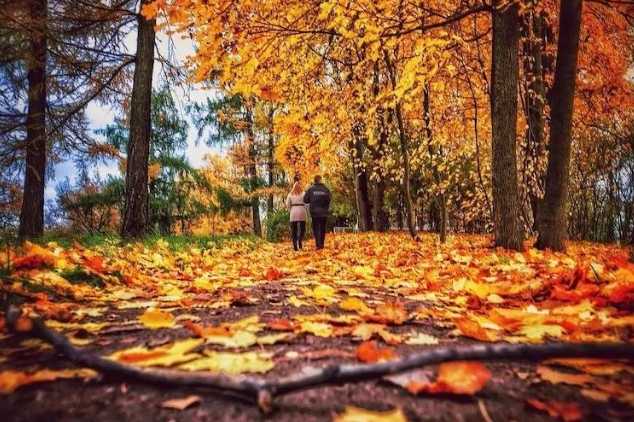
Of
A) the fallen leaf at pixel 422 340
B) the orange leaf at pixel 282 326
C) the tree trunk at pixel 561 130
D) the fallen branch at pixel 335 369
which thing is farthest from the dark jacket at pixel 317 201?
the fallen branch at pixel 335 369

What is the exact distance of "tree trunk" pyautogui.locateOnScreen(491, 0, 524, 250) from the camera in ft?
20.4

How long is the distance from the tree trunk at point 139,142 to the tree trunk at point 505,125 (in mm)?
5939

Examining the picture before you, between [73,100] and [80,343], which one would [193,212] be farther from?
[80,343]

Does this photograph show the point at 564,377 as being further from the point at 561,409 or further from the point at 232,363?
the point at 232,363

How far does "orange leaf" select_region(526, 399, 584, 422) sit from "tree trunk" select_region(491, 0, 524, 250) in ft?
18.7

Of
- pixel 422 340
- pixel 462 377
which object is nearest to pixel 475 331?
pixel 422 340

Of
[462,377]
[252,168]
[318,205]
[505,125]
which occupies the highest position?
[252,168]

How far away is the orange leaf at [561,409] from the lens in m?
1.17

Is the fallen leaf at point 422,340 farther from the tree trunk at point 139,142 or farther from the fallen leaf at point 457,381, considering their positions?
the tree trunk at point 139,142

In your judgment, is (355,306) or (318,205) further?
(318,205)

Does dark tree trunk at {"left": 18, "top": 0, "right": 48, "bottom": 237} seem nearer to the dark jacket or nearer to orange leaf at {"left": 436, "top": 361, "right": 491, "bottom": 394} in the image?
the dark jacket

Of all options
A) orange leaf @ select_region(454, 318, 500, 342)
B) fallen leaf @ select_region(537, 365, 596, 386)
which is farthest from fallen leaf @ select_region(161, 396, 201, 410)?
orange leaf @ select_region(454, 318, 500, 342)

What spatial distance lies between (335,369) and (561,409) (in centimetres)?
67

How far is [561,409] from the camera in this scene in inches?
47.5
